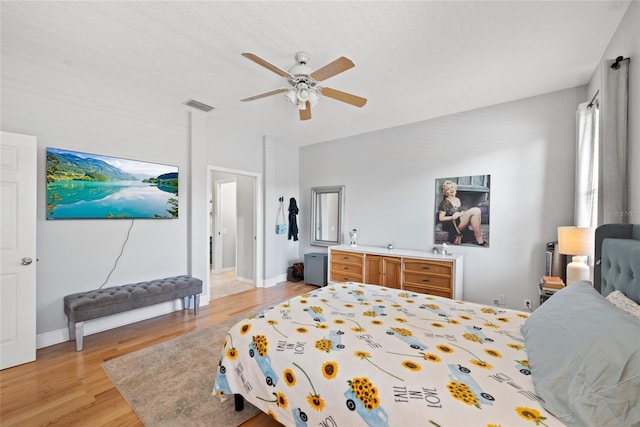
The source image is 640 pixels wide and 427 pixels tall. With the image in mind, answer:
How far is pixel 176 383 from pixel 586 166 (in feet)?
14.3

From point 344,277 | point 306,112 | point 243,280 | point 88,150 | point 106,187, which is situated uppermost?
point 306,112

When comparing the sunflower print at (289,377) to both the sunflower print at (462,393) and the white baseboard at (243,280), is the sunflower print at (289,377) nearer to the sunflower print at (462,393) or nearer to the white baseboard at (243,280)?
the sunflower print at (462,393)

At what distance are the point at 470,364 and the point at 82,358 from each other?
128 inches

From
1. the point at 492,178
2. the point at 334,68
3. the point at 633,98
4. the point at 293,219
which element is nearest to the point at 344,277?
the point at 293,219

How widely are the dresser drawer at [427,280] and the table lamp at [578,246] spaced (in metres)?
1.24

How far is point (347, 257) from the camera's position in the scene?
4.42m

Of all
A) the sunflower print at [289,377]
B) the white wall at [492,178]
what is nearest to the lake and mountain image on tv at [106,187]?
the sunflower print at [289,377]

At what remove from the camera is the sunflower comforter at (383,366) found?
1.04 m

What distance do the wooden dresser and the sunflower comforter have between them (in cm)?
147

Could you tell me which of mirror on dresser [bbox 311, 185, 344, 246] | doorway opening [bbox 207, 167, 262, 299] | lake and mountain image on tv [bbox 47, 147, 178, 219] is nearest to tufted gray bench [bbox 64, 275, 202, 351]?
lake and mountain image on tv [bbox 47, 147, 178, 219]

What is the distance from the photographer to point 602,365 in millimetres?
900

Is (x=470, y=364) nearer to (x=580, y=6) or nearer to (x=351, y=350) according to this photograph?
(x=351, y=350)

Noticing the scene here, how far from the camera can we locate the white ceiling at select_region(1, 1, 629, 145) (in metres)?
1.92

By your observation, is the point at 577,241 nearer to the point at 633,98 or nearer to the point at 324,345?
the point at 633,98
